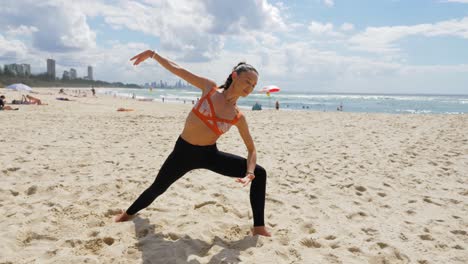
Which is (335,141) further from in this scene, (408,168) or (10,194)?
(10,194)

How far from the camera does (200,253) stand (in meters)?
3.22

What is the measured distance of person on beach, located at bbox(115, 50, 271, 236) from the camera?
130 inches

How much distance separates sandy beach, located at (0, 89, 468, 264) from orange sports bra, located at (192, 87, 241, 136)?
1.16 m

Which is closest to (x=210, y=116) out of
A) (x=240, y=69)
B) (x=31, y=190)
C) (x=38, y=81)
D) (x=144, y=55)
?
(x=240, y=69)

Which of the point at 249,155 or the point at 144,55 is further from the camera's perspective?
the point at 144,55

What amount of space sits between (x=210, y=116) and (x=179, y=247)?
1.29 meters

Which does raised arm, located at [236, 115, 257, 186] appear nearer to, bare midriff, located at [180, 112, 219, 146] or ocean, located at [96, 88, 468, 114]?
bare midriff, located at [180, 112, 219, 146]

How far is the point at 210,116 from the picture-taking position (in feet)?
10.8

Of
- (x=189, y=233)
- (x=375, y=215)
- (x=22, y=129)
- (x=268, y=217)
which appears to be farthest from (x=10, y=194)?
(x=22, y=129)

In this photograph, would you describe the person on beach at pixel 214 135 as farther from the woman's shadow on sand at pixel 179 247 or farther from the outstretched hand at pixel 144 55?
the woman's shadow on sand at pixel 179 247

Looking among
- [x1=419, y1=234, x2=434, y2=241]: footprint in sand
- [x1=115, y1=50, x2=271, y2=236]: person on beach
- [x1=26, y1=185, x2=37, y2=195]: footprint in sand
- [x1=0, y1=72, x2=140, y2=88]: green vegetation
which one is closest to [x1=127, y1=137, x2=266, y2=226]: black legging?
[x1=115, y1=50, x2=271, y2=236]: person on beach

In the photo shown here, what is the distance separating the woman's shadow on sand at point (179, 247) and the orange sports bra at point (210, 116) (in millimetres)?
1138

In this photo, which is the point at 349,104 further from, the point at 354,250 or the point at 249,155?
the point at 249,155

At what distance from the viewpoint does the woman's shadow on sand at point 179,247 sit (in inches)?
121
